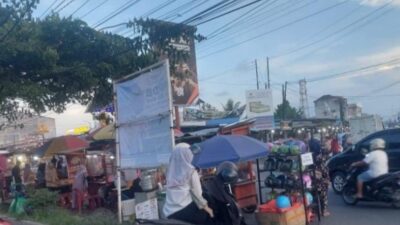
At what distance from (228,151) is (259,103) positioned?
1510 centimetres

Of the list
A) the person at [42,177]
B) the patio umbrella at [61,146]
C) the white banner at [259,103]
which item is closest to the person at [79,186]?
the patio umbrella at [61,146]

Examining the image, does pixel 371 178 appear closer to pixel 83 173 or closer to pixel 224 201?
pixel 224 201

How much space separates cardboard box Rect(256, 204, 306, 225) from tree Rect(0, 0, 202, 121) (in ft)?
16.5

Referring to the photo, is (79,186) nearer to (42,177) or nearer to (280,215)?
(42,177)

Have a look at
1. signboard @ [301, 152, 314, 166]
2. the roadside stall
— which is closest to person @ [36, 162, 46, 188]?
the roadside stall

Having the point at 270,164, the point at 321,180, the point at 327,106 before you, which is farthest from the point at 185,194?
the point at 327,106

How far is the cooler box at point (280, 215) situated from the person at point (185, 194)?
9.66 feet

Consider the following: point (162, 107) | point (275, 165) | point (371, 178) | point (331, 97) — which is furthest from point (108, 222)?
point (331, 97)

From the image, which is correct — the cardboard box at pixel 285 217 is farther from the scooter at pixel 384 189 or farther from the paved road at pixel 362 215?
the scooter at pixel 384 189

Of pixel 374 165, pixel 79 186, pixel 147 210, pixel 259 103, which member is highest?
pixel 259 103

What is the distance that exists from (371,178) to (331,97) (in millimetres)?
71726

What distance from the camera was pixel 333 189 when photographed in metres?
14.6

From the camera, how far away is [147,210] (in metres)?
8.95

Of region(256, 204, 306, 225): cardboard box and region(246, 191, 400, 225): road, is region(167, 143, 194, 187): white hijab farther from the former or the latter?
region(246, 191, 400, 225): road
